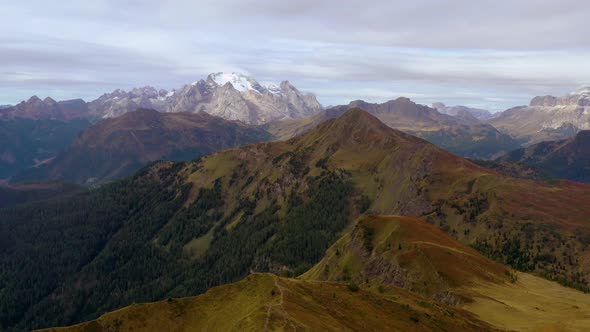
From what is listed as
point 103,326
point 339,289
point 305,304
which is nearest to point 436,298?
point 339,289

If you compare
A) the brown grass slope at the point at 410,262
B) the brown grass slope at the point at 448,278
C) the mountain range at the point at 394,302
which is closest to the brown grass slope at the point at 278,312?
the mountain range at the point at 394,302

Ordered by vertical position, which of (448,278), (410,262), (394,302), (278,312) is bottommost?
(448,278)

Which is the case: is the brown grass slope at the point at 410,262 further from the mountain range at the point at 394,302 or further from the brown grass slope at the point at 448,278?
the mountain range at the point at 394,302

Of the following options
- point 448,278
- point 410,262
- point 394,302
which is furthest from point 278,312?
point 410,262

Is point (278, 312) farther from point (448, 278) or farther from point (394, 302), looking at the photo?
point (448, 278)

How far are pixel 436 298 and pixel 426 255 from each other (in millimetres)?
20032

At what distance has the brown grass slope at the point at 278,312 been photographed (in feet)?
261

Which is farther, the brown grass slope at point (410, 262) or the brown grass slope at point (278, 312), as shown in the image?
the brown grass slope at point (410, 262)

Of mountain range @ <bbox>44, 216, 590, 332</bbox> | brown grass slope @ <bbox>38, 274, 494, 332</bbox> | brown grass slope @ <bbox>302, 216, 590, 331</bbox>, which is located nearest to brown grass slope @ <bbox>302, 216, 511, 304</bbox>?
brown grass slope @ <bbox>302, 216, 590, 331</bbox>

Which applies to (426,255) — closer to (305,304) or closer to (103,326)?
(305,304)

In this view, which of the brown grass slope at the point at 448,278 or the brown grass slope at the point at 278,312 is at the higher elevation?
the brown grass slope at the point at 278,312

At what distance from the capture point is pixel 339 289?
10262 cm

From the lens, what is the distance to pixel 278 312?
76250mm

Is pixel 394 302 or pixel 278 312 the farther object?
pixel 394 302
